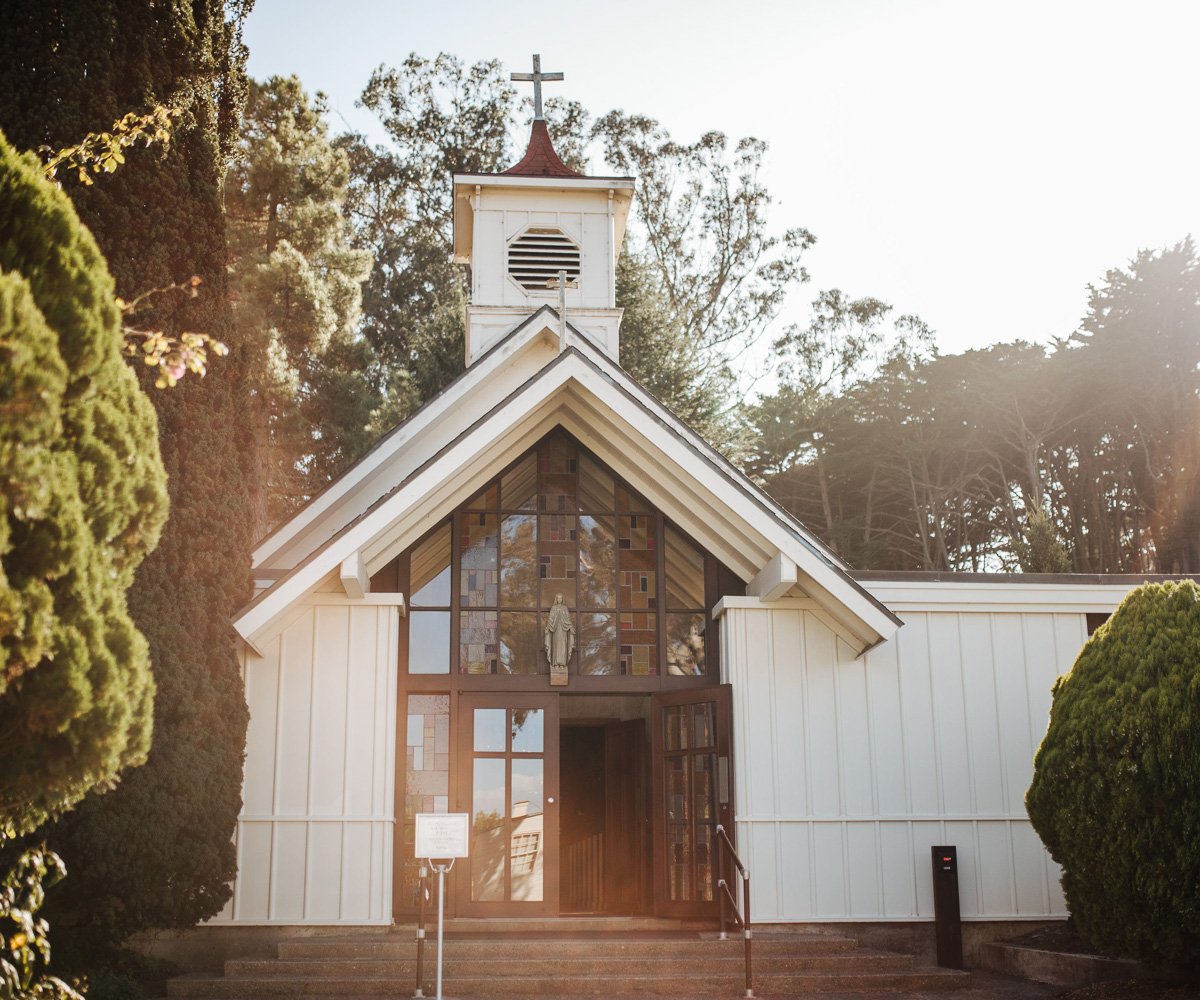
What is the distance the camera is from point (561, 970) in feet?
31.0

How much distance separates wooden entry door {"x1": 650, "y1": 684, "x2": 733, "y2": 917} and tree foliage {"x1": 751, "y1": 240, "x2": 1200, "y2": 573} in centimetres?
1828

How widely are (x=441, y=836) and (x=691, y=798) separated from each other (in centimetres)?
337

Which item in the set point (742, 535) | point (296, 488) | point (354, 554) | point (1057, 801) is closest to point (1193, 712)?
point (1057, 801)

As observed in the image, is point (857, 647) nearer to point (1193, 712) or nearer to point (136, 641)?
point (1193, 712)

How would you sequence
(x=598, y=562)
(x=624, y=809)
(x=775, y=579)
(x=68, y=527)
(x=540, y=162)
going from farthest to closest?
(x=540, y=162)
(x=624, y=809)
(x=598, y=562)
(x=775, y=579)
(x=68, y=527)

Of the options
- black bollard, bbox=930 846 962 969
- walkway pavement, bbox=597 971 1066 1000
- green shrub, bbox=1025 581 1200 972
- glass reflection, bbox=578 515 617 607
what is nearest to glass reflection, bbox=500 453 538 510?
glass reflection, bbox=578 515 617 607

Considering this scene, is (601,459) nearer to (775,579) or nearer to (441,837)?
(775,579)

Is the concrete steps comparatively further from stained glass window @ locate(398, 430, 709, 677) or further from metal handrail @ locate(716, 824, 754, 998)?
stained glass window @ locate(398, 430, 709, 677)

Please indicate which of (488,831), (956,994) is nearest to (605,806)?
(488,831)

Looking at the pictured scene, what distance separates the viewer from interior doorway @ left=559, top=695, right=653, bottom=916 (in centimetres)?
1357

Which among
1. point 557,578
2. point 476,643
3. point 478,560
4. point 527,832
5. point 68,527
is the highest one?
point 478,560

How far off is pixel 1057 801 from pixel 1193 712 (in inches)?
46.9

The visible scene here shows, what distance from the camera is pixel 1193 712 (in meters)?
8.24

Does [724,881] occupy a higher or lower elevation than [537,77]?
lower
